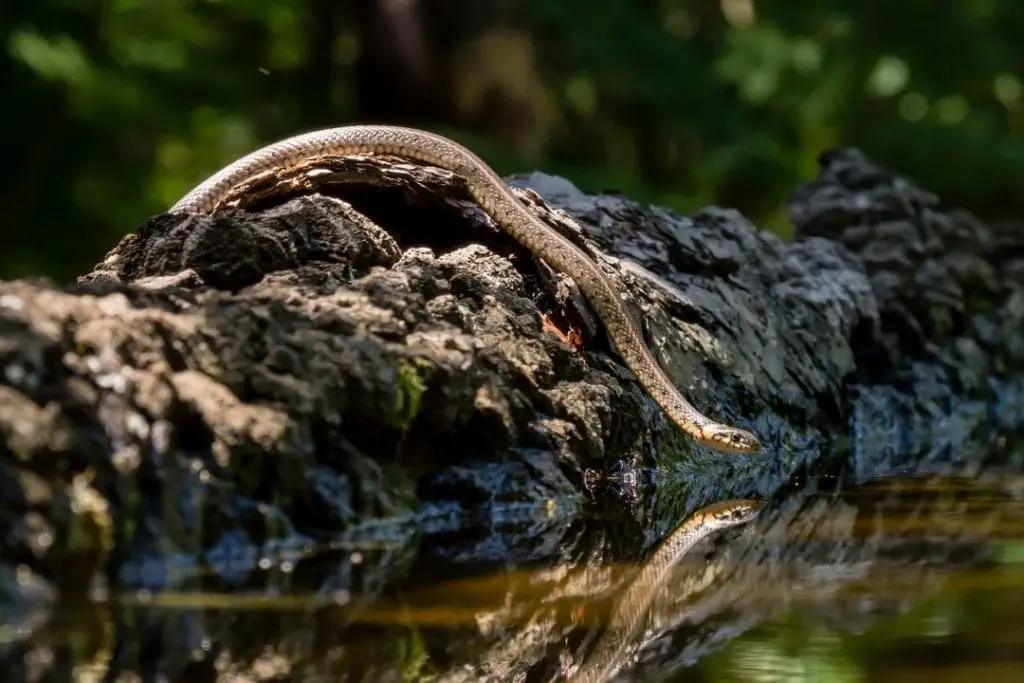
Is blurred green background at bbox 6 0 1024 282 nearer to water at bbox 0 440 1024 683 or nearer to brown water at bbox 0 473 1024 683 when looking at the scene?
water at bbox 0 440 1024 683

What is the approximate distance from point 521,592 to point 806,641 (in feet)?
2.57

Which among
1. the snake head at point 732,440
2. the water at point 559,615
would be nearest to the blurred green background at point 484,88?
the snake head at point 732,440

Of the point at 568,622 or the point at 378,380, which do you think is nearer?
the point at 568,622

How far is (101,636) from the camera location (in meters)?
2.65

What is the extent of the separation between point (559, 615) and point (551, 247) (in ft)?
8.26

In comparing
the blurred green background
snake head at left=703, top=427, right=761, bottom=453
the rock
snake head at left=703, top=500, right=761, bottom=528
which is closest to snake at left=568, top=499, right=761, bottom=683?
snake head at left=703, top=500, right=761, bottom=528

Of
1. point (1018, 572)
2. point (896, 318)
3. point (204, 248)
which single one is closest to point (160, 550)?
point (204, 248)

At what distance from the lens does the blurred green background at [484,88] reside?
10508mm

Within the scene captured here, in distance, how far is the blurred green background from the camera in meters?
10.5

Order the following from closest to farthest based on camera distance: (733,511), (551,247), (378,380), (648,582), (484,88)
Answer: (648,582) → (378,380) → (733,511) → (551,247) → (484,88)

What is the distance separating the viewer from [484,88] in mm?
10891

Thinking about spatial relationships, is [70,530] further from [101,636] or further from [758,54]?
[758,54]

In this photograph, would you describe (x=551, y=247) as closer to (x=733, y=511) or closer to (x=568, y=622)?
(x=733, y=511)

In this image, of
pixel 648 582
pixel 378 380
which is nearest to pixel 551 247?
pixel 378 380
